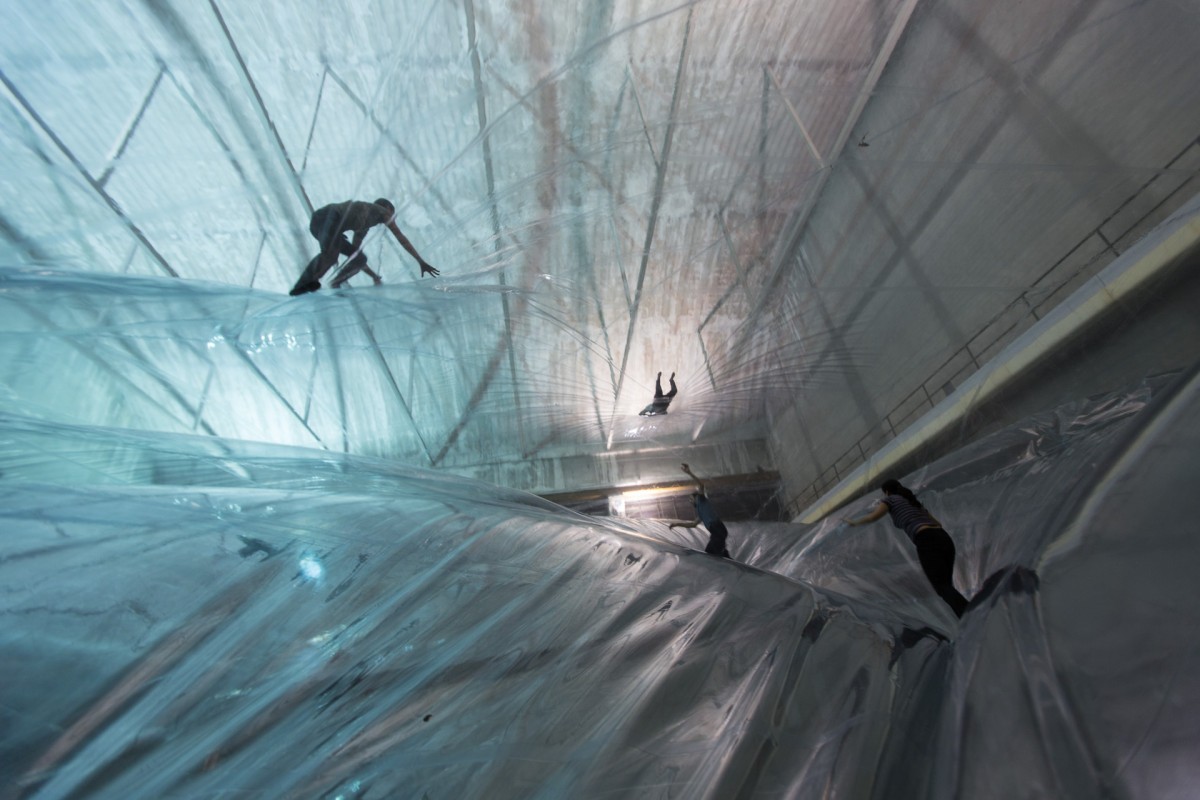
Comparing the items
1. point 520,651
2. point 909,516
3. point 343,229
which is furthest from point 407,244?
point 909,516

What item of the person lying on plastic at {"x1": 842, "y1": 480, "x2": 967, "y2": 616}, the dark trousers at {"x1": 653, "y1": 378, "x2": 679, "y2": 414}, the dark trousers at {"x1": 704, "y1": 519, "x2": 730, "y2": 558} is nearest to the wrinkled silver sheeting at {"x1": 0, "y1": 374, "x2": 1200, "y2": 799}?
the person lying on plastic at {"x1": 842, "y1": 480, "x2": 967, "y2": 616}

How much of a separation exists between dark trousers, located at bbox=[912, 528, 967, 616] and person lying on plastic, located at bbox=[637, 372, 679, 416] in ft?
12.2

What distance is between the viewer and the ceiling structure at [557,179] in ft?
8.83

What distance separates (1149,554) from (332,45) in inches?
171

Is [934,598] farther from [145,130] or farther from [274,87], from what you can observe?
[145,130]

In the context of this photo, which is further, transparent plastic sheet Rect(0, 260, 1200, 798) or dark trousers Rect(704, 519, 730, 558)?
dark trousers Rect(704, 519, 730, 558)

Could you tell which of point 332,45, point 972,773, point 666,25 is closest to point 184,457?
point 972,773

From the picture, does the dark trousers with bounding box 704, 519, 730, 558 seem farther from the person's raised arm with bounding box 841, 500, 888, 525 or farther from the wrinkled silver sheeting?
the wrinkled silver sheeting

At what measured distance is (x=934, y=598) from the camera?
5.55 feet

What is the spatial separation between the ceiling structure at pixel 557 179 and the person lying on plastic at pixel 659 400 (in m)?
0.86

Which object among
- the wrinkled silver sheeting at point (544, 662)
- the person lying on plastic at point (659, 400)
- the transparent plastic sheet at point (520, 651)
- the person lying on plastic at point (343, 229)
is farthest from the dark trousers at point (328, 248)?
the person lying on plastic at point (659, 400)

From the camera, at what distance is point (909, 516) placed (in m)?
1.93

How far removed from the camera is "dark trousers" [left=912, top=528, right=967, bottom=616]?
1568mm

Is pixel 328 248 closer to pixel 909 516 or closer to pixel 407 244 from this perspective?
pixel 407 244
